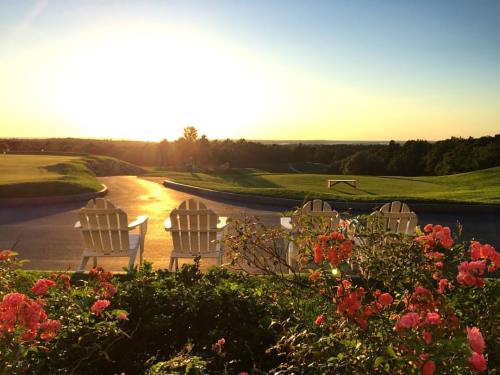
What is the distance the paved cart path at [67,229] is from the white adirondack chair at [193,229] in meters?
1.08

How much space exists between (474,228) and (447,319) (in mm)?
9337

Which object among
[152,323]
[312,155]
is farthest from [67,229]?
[312,155]

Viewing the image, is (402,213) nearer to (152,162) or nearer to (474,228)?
(474,228)

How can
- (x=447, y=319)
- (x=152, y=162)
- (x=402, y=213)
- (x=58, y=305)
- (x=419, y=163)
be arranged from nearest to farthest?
1. (x=447, y=319)
2. (x=58, y=305)
3. (x=402, y=213)
4. (x=419, y=163)
5. (x=152, y=162)

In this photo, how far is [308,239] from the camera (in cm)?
359

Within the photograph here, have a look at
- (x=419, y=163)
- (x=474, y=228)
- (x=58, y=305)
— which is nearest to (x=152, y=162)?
(x=419, y=163)

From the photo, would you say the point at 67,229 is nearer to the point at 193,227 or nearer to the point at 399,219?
the point at 193,227

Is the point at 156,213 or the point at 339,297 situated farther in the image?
the point at 156,213

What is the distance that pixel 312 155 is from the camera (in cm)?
5922

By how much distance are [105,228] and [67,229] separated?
4074 millimetres

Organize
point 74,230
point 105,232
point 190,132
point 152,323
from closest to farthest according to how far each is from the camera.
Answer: point 152,323 → point 105,232 → point 74,230 → point 190,132

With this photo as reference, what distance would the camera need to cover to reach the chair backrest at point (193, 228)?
639 centimetres

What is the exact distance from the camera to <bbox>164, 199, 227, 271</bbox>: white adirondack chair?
6391 millimetres

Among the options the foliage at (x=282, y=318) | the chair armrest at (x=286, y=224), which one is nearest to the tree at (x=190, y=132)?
the chair armrest at (x=286, y=224)
